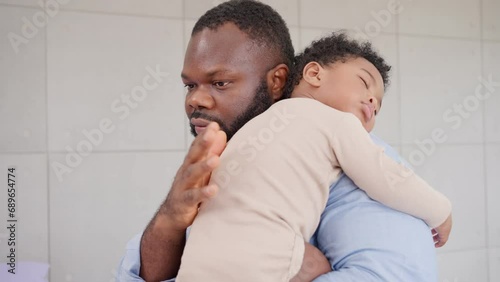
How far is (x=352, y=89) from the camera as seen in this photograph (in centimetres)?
74

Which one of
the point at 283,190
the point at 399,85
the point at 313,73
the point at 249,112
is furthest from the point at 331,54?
the point at 399,85

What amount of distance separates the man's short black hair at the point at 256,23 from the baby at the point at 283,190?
20 centimetres

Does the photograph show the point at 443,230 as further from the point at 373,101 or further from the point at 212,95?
the point at 212,95

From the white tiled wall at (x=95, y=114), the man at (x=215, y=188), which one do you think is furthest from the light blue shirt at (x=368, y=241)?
the white tiled wall at (x=95, y=114)

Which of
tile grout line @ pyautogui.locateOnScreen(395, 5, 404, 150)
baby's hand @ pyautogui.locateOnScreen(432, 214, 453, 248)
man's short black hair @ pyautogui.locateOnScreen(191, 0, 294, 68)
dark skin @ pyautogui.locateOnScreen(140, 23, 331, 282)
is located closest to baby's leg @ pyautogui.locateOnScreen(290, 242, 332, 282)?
dark skin @ pyautogui.locateOnScreen(140, 23, 331, 282)

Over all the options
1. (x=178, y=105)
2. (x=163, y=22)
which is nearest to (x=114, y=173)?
(x=178, y=105)

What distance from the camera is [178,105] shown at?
5.12ft

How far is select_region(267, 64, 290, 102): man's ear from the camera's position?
817mm

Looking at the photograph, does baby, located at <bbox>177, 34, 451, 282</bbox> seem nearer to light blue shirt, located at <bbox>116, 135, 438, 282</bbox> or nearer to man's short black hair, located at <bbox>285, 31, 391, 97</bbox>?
light blue shirt, located at <bbox>116, 135, 438, 282</bbox>

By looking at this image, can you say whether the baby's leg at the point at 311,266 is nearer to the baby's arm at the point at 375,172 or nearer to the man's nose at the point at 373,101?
the baby's arm at the point at 375,172

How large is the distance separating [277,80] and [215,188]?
0.34m

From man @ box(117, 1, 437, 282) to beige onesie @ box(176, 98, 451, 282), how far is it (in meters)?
0.03

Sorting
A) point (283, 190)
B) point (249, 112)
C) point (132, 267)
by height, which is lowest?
point (132, 267)

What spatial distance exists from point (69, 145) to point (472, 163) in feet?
5.20
